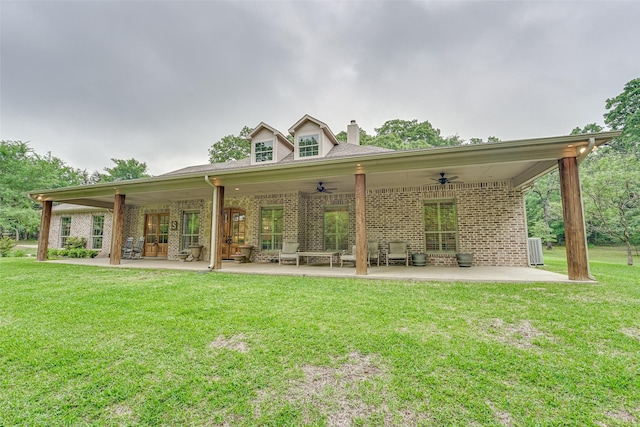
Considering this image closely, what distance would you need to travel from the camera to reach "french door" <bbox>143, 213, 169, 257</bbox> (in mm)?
11336

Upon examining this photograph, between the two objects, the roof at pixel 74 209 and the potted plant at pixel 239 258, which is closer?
the potted plant at pixel 239 258

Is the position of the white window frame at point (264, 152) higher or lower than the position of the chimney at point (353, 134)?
lower

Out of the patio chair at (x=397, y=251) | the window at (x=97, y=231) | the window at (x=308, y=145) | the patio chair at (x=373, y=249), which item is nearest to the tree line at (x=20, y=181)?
the window at (x=97, y=231)

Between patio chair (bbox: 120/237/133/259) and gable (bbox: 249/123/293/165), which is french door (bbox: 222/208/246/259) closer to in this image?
gable (bbox: 249/123/293/165)

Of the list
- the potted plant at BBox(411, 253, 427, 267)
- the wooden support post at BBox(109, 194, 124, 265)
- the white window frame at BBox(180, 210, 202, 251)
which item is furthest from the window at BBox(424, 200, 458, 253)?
the wooden support post at BBox(109, 194, 124, 265)

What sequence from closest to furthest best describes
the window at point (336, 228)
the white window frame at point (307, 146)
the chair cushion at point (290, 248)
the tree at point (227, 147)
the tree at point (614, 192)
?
1. the chair cushion at point (290, 248)
2. the window at point (336, 228)
3. the tree at point (614, 192)
4. the white window frame at point (307, 146)
5. the tree at point (227, 147)

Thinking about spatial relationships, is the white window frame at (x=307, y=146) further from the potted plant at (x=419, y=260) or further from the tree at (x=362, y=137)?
the tree at (x=362, y=137)

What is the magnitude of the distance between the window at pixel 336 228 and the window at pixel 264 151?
118 inches

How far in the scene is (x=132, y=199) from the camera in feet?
34.4

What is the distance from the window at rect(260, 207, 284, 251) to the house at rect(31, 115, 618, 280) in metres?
0.04

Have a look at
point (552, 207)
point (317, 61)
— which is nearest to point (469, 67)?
point (317, 61)

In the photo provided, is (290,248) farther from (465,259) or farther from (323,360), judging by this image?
(323,360)

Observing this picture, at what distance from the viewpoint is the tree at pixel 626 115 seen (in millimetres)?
17531

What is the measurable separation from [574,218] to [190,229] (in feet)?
37.4
